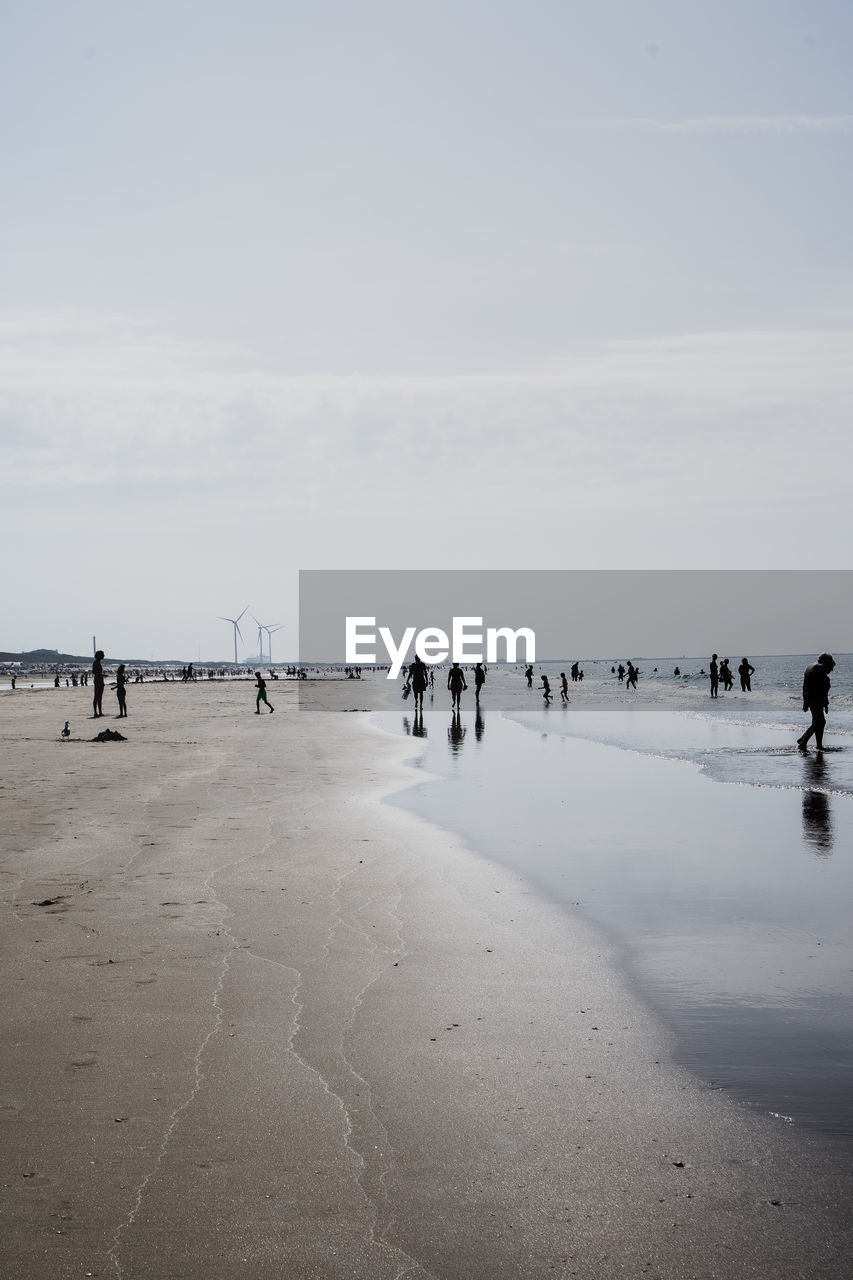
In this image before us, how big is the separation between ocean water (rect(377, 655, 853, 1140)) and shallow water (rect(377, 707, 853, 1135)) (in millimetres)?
19

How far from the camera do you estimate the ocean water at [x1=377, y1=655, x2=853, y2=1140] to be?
18.2 ft

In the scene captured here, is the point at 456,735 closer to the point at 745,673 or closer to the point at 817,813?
the point at 817,813

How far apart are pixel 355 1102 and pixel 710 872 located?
6.52m

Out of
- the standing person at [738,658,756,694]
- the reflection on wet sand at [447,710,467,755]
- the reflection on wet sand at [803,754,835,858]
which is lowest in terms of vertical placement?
the reflection on wet sand at [447,710,467,755]

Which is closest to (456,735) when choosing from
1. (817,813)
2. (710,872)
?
(817,813)

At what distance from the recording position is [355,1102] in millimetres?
4754

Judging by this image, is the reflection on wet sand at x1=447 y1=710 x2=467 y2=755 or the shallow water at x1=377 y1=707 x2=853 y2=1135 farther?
the reflection on wet sand at x1=447 y1=710 x2=467 y2=755

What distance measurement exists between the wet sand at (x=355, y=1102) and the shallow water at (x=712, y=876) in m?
0.39

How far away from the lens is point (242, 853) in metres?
10.9

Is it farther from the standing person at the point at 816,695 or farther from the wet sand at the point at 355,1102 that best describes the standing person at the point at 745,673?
the wet sand at the point at 355,1102

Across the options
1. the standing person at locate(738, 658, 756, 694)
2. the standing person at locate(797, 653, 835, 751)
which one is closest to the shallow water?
the standing person at locate(797, 653, 835, 751)

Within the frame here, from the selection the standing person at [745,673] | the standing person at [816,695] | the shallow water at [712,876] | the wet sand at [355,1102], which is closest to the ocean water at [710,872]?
the shallow water at [712,876]

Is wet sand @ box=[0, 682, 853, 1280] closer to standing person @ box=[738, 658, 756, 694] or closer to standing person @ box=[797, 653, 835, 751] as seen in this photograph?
standing person @ box=[797, 653, 835, 751]

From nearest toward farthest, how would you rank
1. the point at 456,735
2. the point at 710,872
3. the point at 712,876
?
the point at 712,876 → the point at 710,872 → the point at 456,735
